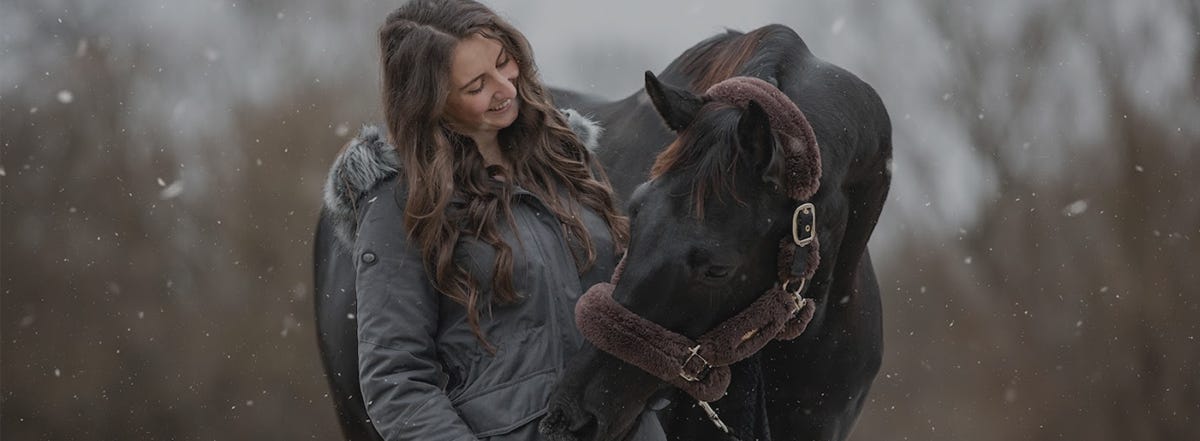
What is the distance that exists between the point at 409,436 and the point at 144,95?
21.5 feet

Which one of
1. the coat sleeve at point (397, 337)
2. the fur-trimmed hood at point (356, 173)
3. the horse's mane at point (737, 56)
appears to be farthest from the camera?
the horse's mane at point (737, 56)

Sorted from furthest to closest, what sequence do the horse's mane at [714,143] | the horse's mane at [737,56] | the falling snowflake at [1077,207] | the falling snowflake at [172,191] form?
the falling snowflake at [172,191] → the falling snowflake at [1077,207] → the horse's mane at [737,56] → the horse's mane at [714,143]

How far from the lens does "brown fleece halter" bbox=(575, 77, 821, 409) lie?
7.27 feet

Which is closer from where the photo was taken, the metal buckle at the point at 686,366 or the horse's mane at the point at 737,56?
the metal buckle at the point at 686,366

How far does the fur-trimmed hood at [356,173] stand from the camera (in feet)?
7.80

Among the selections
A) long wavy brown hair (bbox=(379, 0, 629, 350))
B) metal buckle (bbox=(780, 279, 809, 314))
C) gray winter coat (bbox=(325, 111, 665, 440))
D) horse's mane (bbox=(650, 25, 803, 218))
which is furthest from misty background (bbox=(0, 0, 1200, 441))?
metal buckle (bbox=(780, 279, 809, 314))

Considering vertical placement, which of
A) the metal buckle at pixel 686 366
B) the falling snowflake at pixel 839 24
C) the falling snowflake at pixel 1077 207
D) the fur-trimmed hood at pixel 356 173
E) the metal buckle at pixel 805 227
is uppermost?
the fur-trimmed hood at pixel 356 173

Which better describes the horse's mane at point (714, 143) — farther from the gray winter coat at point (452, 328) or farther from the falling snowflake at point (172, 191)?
the falling snowflake at point (172, 191)

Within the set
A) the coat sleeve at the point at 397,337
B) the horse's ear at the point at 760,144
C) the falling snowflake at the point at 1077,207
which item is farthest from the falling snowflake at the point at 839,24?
the coat sleeve at the point at 397,337

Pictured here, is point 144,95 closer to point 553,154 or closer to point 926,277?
point 926,277

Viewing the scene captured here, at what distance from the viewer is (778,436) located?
323cm

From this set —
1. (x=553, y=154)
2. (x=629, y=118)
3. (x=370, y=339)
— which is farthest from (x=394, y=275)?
(x=629, y=118)

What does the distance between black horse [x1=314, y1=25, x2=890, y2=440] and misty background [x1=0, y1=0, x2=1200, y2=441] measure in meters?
4.39

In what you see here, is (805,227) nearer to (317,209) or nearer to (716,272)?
(716,272)
